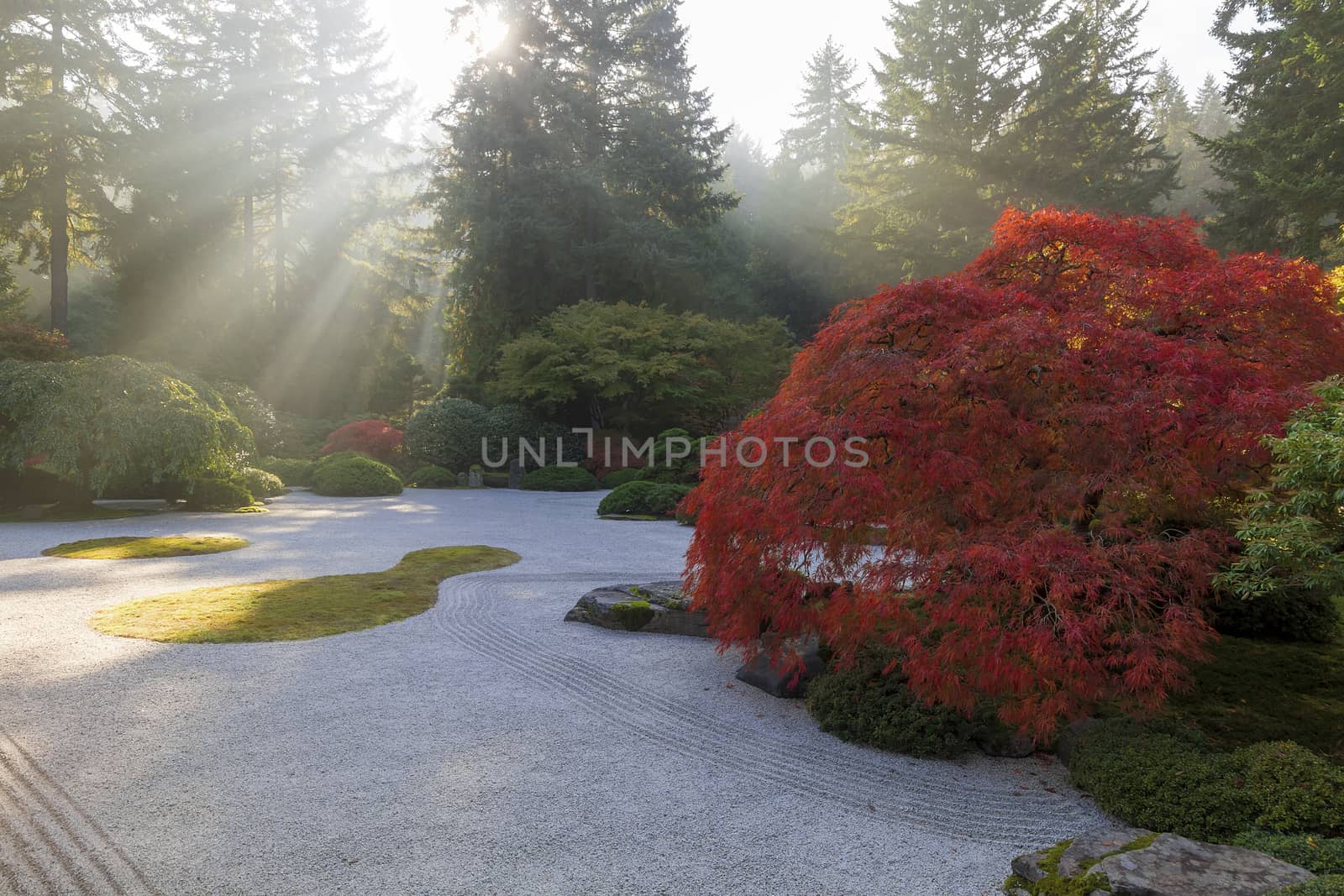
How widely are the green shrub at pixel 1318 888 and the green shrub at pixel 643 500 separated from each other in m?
11.8

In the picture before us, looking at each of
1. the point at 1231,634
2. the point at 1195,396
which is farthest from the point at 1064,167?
the point at 1195,396

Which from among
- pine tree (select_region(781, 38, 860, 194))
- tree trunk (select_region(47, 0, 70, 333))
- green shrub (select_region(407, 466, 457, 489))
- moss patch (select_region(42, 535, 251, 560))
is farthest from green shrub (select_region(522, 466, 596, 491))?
pine tree (select_region(781, 38, 860, 194))

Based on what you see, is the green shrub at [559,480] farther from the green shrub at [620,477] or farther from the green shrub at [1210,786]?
the green shrub at [1210,786]

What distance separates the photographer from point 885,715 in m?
4.33

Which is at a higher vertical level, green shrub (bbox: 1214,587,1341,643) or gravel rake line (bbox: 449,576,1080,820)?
green shrub (bbox: 1214,587,1341,643)

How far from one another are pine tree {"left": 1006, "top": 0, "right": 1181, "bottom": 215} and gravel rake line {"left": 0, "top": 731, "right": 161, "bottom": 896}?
22865 millimetres

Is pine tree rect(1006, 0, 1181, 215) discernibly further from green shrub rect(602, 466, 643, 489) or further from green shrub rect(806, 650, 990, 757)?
green shrub rect(806, 650, 990, 757)

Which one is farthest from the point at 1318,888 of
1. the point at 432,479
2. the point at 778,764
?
the point at 432,479

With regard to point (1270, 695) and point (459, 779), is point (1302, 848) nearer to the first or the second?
point (1270, 695)

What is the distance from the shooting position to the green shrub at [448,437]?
21.1 metres

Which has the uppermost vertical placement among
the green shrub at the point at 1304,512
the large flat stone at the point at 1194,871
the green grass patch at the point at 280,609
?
the green shrub at the point at 1304,512

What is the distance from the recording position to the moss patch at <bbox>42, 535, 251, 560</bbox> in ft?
30.3

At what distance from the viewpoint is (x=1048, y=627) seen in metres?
3.58

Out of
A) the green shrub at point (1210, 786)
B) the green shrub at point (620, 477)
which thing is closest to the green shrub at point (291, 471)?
the green shrub at point (620, 477)
